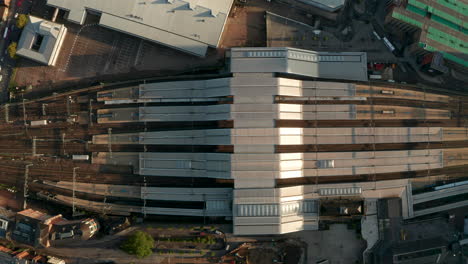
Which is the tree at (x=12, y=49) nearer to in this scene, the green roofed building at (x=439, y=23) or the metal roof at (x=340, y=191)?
the metal roof at (x=340, y=191)

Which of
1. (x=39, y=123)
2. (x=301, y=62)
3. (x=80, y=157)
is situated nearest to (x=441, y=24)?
(x=301, y=62)

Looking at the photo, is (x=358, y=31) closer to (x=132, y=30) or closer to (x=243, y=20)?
(x=243, y=20)

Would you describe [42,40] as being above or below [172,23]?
below

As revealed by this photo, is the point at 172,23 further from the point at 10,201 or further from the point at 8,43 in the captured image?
the point at 10,201

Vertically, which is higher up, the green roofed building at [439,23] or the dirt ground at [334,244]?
the green roofed building at [439,23]

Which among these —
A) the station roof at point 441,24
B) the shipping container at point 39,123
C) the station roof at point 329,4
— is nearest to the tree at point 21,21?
the shipping container at point 39,123

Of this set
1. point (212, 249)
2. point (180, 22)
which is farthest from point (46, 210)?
point (180, 22)
